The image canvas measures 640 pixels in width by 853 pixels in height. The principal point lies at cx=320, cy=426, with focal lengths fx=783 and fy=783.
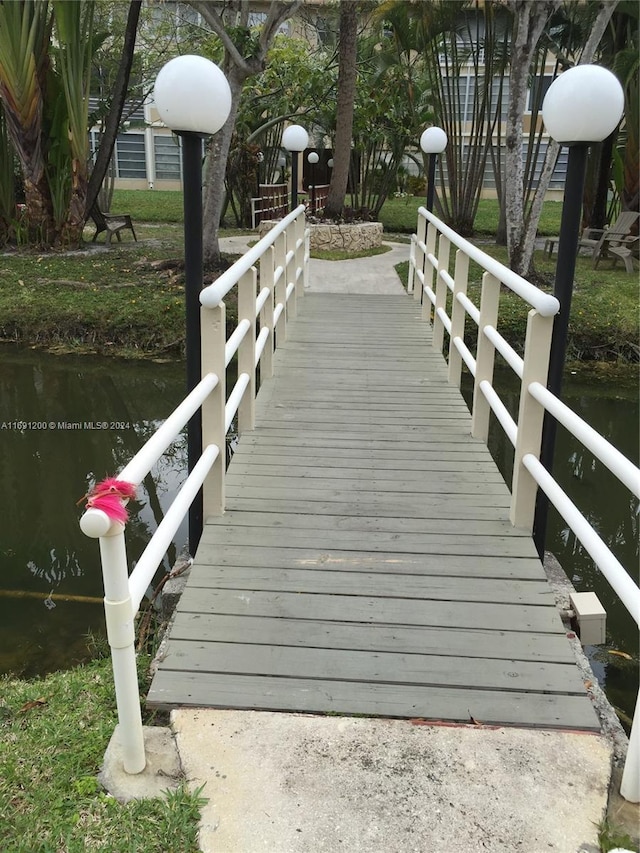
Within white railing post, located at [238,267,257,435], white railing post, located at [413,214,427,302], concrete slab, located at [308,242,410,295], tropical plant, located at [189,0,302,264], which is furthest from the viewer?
concrete slab, located at [308,242,410,295]

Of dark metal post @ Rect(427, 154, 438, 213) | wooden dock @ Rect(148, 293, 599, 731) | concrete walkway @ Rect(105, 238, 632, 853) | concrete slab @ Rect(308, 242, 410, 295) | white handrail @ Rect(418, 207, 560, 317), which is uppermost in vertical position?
dark metal post @ Rect(427, 154, 438, 213)

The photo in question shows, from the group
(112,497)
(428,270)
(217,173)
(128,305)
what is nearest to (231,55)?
(217,173)

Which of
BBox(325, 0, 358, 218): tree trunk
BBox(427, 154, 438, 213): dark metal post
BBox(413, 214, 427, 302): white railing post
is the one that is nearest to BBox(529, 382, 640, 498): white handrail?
BBox(413, 214, 427, 302): white railing post

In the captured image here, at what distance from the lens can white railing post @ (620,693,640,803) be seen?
6.33 ft

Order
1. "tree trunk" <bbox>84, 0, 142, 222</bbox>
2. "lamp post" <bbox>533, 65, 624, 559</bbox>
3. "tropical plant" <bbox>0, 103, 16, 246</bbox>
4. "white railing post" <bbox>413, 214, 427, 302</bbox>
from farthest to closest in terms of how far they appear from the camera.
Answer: "tropical plant" <bbox>0, 103, 16, 246</bbox> < "tree trunk" <bbox>84, 0, 142, 222</bbox> < "white railing post" <bbox>413, 214, 427, 302</bbox> < "lamp post" <bbox>533, 65, 624, 559</bbox>

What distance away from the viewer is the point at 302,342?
670 centimetres

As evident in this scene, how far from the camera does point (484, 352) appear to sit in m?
4.38

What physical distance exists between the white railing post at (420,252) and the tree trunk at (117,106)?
5806 mm

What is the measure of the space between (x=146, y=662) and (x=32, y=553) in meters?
2.21

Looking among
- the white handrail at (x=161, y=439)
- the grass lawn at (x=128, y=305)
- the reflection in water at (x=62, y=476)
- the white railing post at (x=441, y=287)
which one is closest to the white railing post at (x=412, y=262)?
the grass lawn at (x=128, y=305)

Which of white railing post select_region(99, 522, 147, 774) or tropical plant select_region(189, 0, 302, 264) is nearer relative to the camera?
white railing post select_region(99, 522, 147, 774)

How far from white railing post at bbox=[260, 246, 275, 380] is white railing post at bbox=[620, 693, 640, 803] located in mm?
3674

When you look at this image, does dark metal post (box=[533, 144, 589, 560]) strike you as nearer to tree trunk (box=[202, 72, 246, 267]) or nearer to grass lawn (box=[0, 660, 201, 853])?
grass lawn (box=[0, 660, 201, 853])

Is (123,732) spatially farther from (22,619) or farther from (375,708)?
(22,619)
